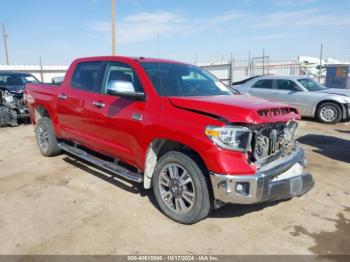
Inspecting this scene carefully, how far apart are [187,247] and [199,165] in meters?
0.82

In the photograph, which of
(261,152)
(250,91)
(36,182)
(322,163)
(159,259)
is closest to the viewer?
(159,259)

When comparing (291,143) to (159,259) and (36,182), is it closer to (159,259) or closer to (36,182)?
(159,259)

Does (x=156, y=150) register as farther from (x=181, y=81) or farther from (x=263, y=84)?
(x=263, y=84)

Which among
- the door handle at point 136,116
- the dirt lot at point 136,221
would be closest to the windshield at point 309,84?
the dirt lot at point 136,221

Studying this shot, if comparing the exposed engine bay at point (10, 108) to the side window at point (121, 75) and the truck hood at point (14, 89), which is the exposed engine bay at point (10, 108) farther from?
the side window at point (121, 75)

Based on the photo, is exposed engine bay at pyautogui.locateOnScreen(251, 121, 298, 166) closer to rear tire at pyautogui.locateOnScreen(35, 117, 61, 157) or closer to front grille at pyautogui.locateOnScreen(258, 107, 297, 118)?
front grille at pyautogui.locateOnScreen(258, 107, 297, 118)

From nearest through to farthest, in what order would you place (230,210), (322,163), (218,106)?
1. (218,106)
2. (230,210)
3. (322,163)

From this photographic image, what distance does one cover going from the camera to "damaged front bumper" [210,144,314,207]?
3.04 meters

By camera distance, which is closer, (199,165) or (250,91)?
(199,165)

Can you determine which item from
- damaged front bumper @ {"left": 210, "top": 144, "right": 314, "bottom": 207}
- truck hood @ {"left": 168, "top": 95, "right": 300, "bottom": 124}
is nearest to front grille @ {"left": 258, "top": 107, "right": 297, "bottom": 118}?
truck hood @ {"left": 168, "top": 95, "right": 300, "bottom": 124}

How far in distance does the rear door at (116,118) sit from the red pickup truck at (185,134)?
0.01 m

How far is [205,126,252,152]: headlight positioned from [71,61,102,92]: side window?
7.55ft

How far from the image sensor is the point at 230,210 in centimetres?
387

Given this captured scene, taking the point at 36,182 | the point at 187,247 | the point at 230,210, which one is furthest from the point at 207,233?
the point at 36,182
